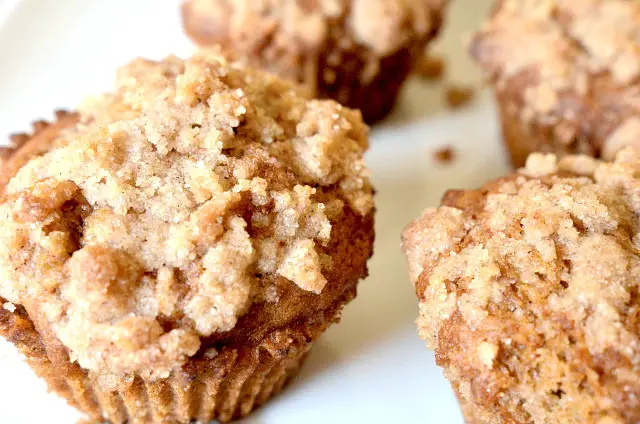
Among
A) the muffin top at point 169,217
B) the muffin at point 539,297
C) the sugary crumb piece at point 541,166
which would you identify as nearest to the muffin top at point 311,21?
the muffin top at point 169,217

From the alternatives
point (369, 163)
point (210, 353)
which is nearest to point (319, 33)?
point (369, 163)

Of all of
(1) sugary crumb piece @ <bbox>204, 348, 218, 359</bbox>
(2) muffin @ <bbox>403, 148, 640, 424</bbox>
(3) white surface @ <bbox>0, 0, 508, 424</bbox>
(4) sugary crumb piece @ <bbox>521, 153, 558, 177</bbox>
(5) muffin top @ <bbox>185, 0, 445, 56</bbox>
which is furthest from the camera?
(5) muffin top @ <bbox>185, 0, 445, 56</bbox>

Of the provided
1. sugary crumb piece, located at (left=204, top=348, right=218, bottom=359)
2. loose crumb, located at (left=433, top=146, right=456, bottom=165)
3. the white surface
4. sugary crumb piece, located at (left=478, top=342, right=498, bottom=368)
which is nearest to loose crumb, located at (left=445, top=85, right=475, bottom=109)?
the white surface

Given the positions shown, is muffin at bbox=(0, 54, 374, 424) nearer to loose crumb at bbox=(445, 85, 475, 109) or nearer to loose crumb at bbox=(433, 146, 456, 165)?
loose crumb at bbox=(433, 146, 456, 165)

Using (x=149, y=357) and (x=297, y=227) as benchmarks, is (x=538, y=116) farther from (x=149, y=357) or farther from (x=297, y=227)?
(x=149, y=357)

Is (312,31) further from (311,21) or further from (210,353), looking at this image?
(210,353)
